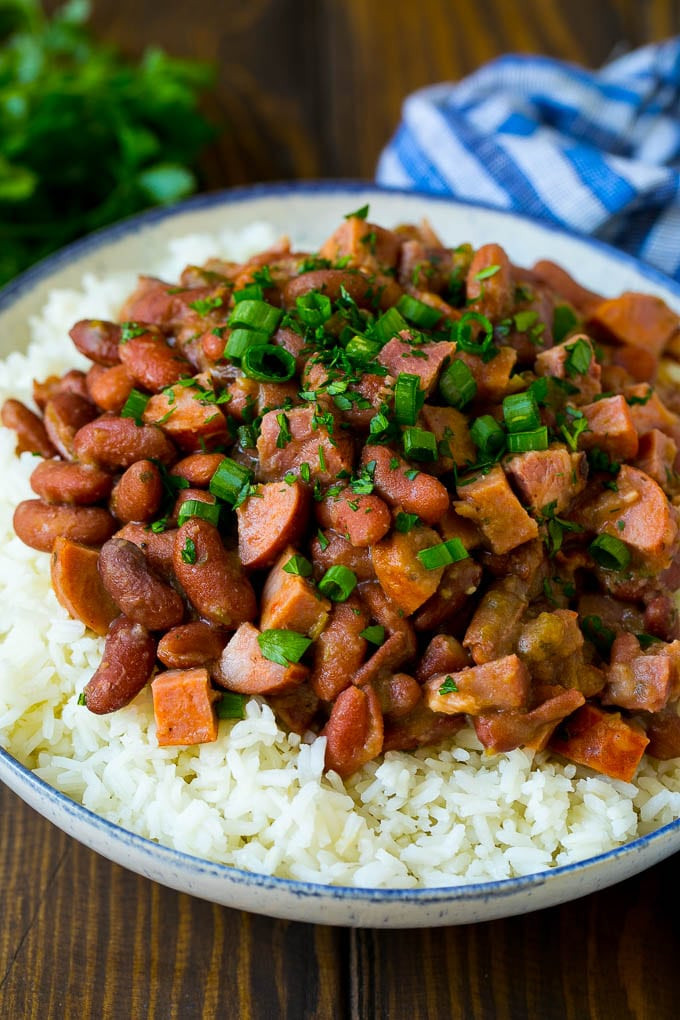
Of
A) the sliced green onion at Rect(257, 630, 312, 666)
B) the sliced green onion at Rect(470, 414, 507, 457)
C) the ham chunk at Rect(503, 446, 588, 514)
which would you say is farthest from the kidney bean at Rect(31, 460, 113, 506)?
the ham chunk at Rect(503, 446, 588, 514)

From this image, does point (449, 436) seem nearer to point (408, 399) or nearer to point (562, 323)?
point (408, 399)

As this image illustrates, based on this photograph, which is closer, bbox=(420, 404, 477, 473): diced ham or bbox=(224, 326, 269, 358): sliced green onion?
bbox=(420, 404, 477, 473): diced ham

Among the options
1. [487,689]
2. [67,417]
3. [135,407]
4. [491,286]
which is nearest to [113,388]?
[135,407]

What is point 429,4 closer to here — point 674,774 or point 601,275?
point 601,275

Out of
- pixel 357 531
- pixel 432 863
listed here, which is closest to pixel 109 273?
pixel 357 531

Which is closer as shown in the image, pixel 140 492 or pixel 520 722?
pixel 520 722

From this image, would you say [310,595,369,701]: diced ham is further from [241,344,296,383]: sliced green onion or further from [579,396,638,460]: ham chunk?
[579,396,638,460]: ham chunk

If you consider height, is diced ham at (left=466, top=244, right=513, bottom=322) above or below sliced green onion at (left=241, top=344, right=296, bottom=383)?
below
